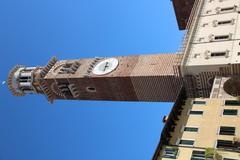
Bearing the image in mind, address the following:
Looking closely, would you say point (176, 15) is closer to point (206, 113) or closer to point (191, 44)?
point (191, 44)

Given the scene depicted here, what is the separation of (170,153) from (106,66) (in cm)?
1845

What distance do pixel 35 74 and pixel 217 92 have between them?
2795cm

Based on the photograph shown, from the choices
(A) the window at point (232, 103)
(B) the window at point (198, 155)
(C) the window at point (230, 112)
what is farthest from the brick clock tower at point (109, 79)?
(B) the window at point (198, 155)

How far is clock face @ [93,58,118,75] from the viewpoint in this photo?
43938mm

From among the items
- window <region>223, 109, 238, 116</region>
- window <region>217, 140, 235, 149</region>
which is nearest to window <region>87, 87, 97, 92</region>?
window <region>223, 109, 238, 116</region>

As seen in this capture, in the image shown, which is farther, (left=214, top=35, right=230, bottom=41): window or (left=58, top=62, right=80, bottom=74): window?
(left=58, top=62, right=80, bottom=74): window

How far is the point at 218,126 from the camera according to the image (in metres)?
29.0

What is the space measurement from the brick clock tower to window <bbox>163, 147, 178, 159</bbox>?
34.4 feet

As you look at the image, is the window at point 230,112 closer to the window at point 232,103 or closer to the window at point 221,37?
the window at point 232,103

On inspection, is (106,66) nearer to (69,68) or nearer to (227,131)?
(69,68)

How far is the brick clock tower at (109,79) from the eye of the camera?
132 ft

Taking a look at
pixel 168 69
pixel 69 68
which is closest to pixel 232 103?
pixel 168 69

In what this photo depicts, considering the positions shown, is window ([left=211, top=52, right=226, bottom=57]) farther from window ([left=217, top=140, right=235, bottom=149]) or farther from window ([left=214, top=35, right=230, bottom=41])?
window ([left=217, top=140, right=235, bottom=149])

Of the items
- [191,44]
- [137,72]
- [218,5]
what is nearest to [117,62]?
[137,72]
